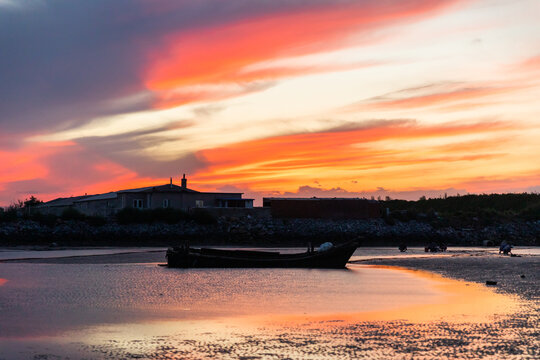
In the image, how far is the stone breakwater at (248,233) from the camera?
294ft

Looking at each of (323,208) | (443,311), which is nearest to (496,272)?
(443,311)

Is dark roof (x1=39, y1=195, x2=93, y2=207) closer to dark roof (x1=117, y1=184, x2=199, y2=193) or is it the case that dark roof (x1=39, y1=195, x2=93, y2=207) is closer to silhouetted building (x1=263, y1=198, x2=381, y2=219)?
dark roof (x1=117, y1=184, x2=199, y2=193)

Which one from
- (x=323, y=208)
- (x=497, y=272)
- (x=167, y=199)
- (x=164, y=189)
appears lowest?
(x=497, y=272)

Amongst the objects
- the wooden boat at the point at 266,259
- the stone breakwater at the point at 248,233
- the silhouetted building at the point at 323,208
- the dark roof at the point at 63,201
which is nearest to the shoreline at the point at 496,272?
the wooden boat at the point at 266,259

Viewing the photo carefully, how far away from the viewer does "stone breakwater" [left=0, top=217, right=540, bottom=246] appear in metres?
89.5

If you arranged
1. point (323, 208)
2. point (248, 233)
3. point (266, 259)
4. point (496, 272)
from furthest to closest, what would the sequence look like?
point (323, 208)
point (248, 233)
point (266, 259)
point (496, 272)

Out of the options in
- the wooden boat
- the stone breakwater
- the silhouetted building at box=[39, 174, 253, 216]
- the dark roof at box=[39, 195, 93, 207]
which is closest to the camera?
the wooden boat

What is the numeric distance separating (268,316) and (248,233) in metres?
72.7

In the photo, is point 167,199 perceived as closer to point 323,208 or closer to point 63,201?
point 323,208

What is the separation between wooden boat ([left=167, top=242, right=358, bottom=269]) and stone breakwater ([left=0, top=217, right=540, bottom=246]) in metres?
40.0

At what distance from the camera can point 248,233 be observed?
94375 mm

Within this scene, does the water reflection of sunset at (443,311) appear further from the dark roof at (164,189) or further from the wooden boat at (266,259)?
the dark roof at (164,189)

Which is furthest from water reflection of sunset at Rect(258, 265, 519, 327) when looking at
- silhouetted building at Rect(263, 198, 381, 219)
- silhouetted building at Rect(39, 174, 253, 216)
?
silhouetted building at Rect(39, 174, 253, 216)

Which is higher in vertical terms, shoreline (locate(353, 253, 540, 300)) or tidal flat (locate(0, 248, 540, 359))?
shoreline (locate(353, 253, 540, 300))
